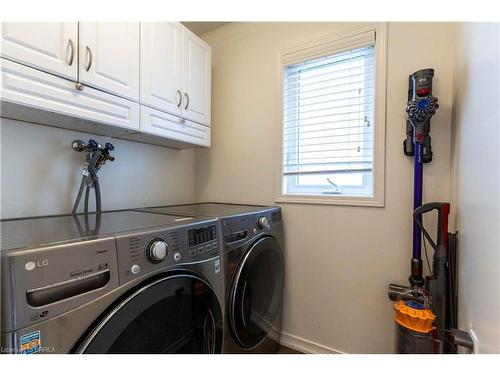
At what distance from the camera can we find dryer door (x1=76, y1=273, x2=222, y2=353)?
60 cm

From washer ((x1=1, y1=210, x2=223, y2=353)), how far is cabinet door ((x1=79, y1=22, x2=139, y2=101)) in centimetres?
68

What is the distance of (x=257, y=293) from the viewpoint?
4.07ft

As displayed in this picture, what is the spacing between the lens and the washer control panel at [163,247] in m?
0.65

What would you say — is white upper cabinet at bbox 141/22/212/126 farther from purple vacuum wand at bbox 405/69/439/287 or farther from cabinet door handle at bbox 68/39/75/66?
purple vacuum wand at bbox 405/69/439/287

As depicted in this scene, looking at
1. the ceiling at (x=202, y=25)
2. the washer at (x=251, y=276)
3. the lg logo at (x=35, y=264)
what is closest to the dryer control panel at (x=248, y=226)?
the washer at (x=251, y=276)

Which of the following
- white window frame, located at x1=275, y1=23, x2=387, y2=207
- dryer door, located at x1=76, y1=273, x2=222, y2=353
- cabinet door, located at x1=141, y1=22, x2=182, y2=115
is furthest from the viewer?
white window frame, located at x1=275, y1=23, x2=387, y2=207

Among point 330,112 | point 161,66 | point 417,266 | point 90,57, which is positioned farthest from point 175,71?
point 417,266

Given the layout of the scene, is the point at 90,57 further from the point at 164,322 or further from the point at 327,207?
the point at 327,207

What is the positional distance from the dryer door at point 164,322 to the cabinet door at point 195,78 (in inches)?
41.4

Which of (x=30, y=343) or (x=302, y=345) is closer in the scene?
(x=30, y=343)

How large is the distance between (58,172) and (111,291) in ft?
3.03

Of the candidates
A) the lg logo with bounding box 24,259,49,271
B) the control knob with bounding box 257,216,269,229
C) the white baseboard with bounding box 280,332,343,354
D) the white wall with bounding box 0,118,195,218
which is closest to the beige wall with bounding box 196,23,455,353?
the white baseboard with bounding box 280,332,343,354
